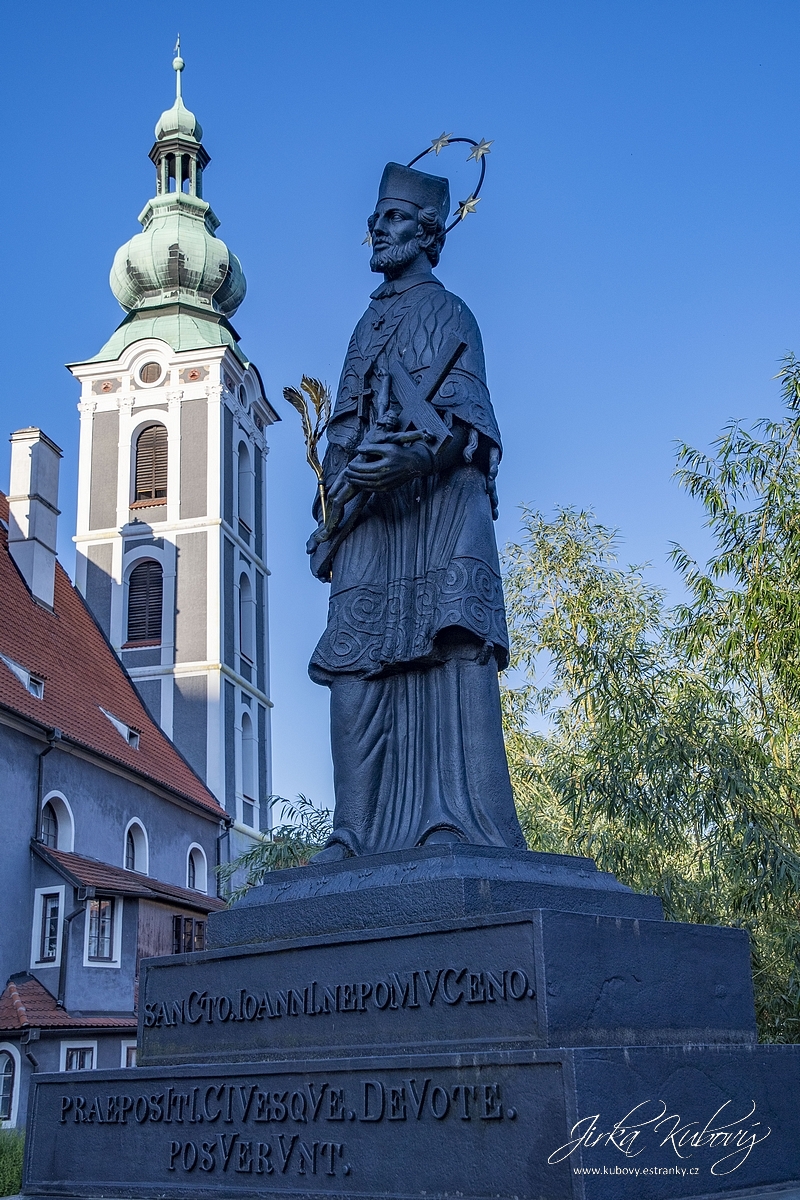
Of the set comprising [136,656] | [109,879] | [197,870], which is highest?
[136,656]

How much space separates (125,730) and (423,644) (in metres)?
25.6

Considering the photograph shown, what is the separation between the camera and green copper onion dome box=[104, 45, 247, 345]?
4759cm

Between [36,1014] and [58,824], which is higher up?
[58,824]

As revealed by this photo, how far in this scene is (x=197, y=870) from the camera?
103ft

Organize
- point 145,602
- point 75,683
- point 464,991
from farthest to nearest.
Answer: point 145,602, point 75,683, point 464,991

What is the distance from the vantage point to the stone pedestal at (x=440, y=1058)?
3.77 m

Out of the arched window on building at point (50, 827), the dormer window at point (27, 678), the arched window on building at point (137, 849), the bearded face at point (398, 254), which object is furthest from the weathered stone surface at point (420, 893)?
the arched window on building at point (137, 849)

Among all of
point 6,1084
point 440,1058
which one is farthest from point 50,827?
point 440,1058

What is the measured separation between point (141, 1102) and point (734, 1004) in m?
2.26

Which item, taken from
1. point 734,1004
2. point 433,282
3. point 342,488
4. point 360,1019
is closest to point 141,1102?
point 360,1019

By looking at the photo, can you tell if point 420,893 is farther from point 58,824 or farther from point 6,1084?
point 58,824


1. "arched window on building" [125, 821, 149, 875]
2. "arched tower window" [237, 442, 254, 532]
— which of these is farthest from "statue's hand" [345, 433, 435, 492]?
"arched tower window" [237, 442, 254, 532]

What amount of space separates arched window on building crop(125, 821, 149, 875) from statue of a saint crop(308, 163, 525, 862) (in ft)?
75.0

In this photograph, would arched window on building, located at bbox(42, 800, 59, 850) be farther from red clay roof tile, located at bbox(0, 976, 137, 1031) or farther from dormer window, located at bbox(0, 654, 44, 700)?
red clay roof tile, located at bbox(0, 976, 137, 1031)
